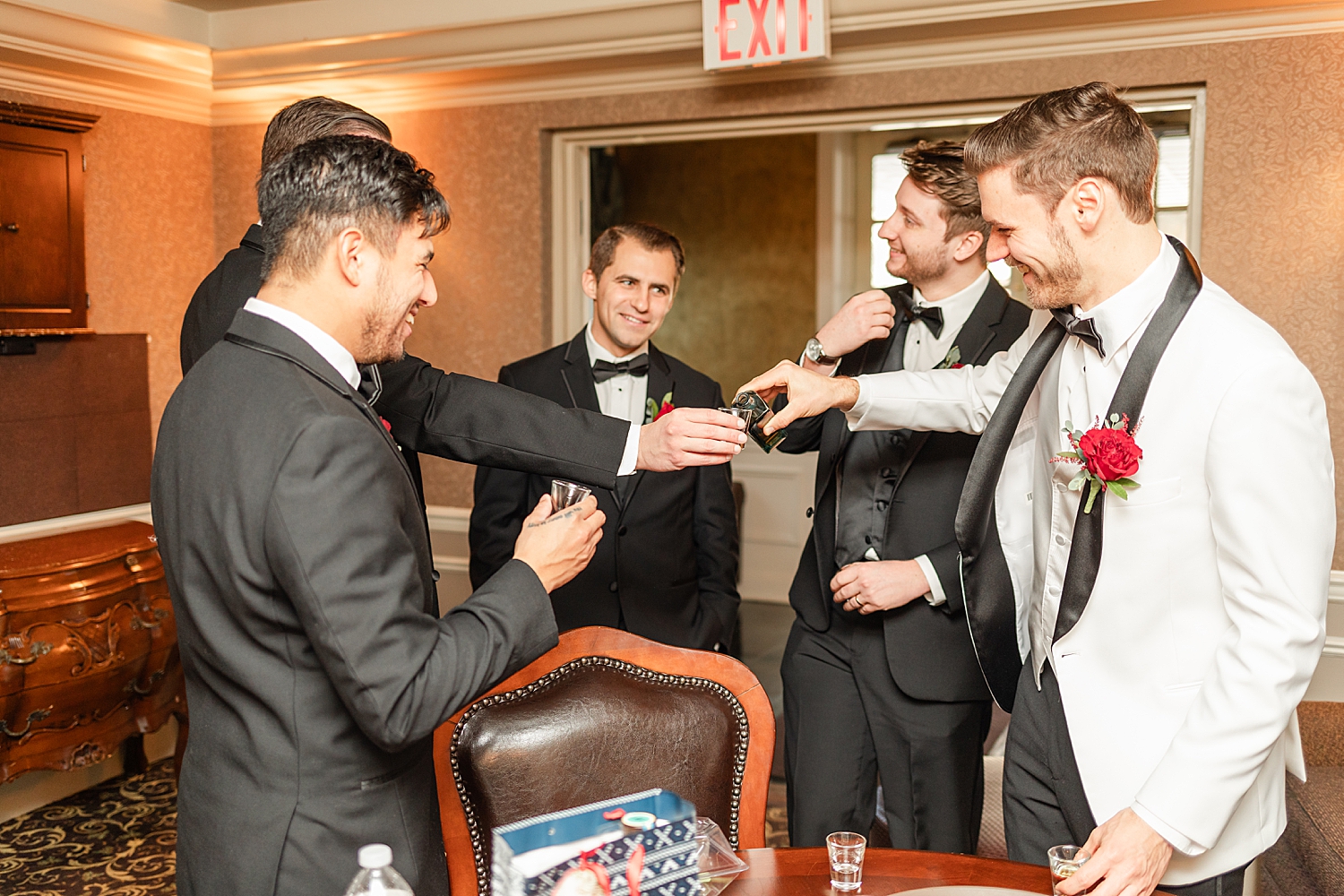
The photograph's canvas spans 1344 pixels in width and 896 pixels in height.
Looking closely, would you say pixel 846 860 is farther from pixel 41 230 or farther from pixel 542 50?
pixel 41 230

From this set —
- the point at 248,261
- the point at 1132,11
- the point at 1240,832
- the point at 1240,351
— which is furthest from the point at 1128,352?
the point at 1132,11

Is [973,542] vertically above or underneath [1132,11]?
underneath

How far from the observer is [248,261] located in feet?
6.93

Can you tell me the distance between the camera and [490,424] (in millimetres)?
2217

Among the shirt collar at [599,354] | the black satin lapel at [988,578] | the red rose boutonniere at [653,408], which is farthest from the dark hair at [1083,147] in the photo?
the shirt collar at [599,354]

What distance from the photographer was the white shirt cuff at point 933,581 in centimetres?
247

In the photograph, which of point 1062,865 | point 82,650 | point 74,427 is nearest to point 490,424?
point 1062,865

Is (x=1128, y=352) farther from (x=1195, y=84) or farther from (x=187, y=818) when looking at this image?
(x=1195, y=84)

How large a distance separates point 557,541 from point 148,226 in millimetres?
3912

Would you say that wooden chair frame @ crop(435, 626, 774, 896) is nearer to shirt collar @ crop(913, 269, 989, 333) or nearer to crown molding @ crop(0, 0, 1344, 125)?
shirt collar @ crop(913, 269, 989, 333)

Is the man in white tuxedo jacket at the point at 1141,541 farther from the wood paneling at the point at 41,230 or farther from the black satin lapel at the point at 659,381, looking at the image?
the wood paneling at the point at 41,230

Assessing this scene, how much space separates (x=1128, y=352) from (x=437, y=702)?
1286 millimetres

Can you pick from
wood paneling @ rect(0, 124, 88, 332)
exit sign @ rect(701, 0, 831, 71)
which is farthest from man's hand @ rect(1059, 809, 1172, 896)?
wood paneling @ rect(0, 124, 88, 332)

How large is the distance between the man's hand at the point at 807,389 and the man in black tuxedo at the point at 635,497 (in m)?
0.60
